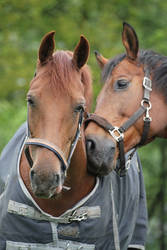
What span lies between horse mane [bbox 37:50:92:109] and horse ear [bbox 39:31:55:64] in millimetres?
43

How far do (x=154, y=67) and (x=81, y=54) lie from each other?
1.13 m

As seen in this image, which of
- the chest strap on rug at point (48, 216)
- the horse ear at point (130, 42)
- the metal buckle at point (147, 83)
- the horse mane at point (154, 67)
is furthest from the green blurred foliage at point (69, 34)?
the chest strap on rug at point (48, 216)

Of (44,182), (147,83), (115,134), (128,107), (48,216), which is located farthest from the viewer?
(147,83)

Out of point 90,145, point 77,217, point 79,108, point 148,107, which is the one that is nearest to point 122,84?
point 148,107

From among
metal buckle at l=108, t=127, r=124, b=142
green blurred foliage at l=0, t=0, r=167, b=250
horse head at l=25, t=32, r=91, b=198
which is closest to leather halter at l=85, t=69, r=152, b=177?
metal buckle at l=108, t=127, r=124, b=142

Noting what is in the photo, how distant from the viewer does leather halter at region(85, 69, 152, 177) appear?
436 centimetres

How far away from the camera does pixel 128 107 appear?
4547 mm

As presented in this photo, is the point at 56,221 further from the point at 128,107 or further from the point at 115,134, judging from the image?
the point at 128,107

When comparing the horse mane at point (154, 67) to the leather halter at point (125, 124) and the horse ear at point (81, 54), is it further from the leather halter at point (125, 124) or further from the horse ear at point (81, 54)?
the horse ear at point (81, 54)

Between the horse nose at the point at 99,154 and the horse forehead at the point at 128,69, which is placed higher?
the horse forehead at the point at 128,69

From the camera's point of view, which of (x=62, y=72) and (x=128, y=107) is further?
(x=128, y=107)

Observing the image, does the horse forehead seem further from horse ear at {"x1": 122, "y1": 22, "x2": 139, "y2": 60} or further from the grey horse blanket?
the grey horse blanket

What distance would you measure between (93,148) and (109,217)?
64 centimetres

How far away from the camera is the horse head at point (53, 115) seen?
347 cm
